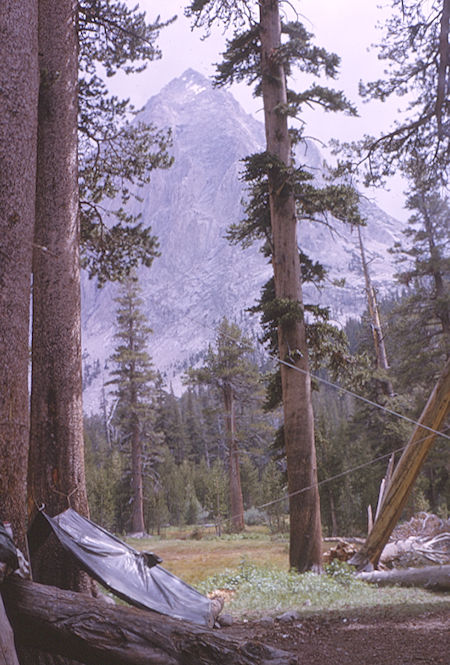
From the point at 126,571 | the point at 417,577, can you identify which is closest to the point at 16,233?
the point at 126,571

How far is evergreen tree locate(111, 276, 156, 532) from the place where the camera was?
27.5 m

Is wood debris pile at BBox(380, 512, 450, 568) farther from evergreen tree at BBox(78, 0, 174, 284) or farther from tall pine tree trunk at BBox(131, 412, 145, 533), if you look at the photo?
tall pine tree trunk at BBox(131, 412, 145, 533)

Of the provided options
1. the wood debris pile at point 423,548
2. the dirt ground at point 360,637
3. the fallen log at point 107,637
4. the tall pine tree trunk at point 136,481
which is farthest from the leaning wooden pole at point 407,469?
the tall pine tree trunk at point 136,481

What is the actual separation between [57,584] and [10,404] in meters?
2.14

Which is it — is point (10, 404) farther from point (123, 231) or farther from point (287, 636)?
point (123, 231)

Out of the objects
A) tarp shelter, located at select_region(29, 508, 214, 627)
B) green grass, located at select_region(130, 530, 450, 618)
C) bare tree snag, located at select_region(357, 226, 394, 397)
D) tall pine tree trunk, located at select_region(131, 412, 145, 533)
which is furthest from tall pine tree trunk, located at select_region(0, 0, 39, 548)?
tall pine tree trunk, located at select_region(131, 412, 145, 533)

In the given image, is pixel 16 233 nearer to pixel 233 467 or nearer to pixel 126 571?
pixel 126 571

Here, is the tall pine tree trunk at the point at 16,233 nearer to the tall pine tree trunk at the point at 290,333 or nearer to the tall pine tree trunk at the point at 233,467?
the tall pine tree trunk at the point at 290,333

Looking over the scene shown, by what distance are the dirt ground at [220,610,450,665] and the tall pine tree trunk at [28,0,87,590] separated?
2055 millimetres

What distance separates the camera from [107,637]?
2.84 metres

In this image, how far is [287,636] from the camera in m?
5.03

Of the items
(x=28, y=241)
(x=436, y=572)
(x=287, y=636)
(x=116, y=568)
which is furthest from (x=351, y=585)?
(x=28, y=241)

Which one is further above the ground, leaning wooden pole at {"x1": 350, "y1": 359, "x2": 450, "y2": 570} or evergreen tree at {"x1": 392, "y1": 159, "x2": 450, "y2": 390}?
evergreen tree at {"x1": 392, "y1": 159, "x2": 450, "y2": 390}

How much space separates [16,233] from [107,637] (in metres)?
2.99
